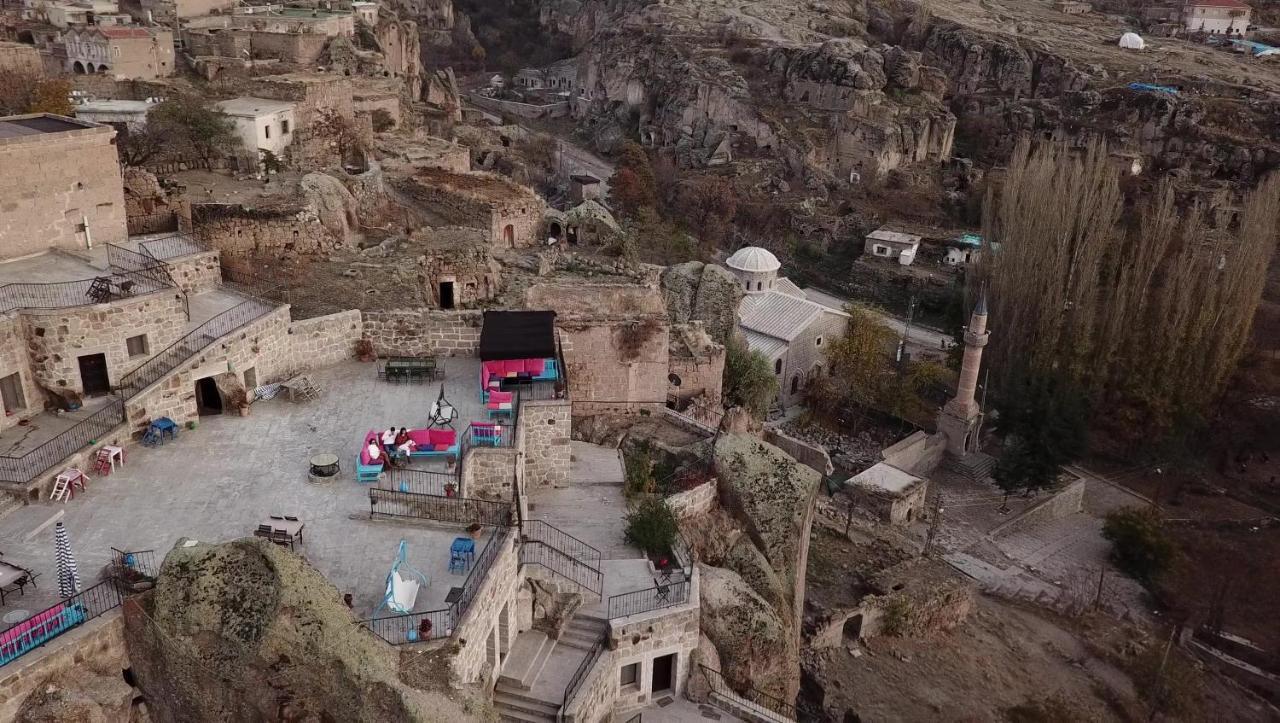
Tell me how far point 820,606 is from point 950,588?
4.56 metres

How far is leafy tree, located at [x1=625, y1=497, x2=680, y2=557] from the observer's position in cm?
1897

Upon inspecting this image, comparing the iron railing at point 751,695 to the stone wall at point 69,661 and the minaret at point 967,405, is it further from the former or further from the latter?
the minaret at point 967,405

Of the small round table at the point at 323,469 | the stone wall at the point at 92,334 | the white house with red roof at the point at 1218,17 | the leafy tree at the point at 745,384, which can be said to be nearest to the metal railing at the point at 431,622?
the small round table at the point at 323,469

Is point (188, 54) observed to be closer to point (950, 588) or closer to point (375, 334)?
point (375, 334)

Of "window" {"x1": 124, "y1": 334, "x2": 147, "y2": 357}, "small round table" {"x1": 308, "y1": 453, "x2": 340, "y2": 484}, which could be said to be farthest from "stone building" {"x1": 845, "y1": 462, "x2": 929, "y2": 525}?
"window" {"x1": 124, "y1": 334, "x2": 147, "y2": 357}

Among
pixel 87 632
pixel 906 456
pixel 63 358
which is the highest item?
pixel 63 358

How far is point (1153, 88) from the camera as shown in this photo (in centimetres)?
8419

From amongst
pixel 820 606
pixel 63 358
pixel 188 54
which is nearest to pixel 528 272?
pixel 820 606

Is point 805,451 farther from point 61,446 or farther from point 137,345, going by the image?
point 61,446

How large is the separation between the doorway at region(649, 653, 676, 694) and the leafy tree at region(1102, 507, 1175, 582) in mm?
21420

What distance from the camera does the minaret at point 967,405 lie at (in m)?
41.2

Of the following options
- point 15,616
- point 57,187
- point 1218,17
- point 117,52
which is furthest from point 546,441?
point 1218,17

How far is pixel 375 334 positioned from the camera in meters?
22.8

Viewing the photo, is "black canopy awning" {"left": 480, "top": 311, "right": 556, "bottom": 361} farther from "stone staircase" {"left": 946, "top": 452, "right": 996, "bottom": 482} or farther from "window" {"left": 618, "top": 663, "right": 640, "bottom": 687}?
"stone staircase" {"left": 946, "top": 452, "right": 996, "bottom": 482}
